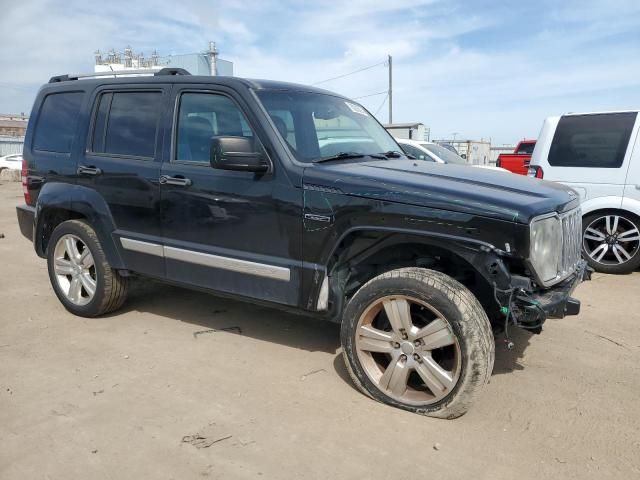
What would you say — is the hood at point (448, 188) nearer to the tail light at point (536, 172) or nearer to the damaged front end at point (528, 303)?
the damaged front end at point (528, 303)

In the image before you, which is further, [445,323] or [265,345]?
[265,345]

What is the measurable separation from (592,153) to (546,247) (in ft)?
14.4

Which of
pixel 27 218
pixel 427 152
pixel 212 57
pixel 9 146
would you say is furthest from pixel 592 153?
pixel 9 146

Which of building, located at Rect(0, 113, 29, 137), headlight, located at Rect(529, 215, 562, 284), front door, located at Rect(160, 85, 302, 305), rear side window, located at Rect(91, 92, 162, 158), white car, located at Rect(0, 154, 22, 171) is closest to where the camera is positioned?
headlight, located at Rect(529, 215, 562, 284)

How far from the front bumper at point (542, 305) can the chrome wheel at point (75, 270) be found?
3.47 metres

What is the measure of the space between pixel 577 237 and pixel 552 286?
72cm

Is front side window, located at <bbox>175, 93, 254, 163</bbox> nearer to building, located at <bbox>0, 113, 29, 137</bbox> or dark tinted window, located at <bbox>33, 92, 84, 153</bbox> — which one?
dark tinted window, located at <bbox>33, 92, 84, 153</bbox>

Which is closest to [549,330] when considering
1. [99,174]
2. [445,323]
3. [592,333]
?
[592,333]

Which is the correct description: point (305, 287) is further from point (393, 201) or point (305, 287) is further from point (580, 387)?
point (580, 387)

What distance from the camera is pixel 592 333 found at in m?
4.28

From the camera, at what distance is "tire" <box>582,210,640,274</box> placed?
6133mm

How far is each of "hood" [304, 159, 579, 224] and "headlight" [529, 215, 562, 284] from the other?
7cm

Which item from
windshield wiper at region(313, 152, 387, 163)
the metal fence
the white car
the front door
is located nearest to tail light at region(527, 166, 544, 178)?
windshield wiper at region(313, 152, 387, 163)

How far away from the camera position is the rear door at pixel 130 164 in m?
3.90
